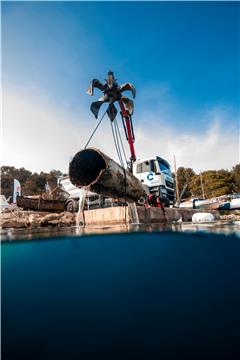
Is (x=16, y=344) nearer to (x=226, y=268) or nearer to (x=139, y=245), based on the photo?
(x=139, y=245)

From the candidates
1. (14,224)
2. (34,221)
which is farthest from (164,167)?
(14,224)

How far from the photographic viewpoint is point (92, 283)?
4398mm

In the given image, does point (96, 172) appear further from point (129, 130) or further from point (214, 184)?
point (214, 184)

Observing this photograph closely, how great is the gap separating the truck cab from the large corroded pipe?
4672 mm

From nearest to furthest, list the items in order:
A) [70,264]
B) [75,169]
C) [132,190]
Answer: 1. [70,264]
2. [75,169]
3. [132,190]

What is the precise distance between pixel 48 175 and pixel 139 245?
58.9 metres

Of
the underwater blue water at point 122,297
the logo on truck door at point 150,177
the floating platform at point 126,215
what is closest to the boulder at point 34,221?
the floating platform at point 126,215

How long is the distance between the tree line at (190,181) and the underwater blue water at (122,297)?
27.8 m

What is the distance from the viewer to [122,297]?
14.0 feet

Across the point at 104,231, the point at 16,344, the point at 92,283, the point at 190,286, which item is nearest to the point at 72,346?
the point at 16,344

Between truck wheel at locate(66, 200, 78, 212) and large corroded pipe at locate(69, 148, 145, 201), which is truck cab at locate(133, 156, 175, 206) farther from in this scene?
large corroded pipe at locate(69, 148, 145, 201)

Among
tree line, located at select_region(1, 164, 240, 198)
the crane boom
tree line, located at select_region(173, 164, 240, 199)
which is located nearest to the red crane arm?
the crane boom

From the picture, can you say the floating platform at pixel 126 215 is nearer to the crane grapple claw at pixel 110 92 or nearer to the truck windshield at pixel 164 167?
the truck windshield at pixel 164 167

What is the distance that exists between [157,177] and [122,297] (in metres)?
7.54
